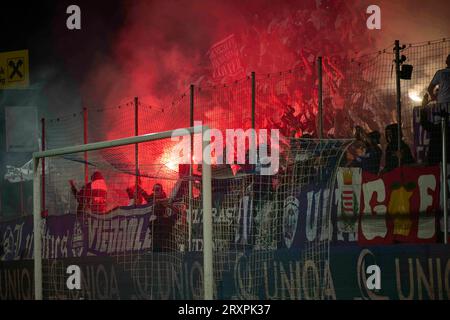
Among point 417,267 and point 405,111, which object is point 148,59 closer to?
point 405,111

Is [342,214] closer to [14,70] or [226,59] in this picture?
[226,59]

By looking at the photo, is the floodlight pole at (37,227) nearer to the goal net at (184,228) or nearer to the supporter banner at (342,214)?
the goal net at (184,228)

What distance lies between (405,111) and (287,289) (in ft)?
11.9

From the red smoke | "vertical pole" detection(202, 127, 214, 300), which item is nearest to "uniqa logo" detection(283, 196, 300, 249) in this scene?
"vertical pole" detection(202, 127, 214, 300)

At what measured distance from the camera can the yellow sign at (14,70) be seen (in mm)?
17352

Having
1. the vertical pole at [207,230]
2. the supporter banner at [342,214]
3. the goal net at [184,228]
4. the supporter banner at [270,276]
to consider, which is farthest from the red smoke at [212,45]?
the vertical pole at [207,230]

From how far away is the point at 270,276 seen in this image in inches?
302

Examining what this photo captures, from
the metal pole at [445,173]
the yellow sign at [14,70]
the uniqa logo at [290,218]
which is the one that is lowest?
the uniqa logo at [290,218]

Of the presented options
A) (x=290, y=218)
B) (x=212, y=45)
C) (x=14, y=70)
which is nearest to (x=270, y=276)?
(x=290, y=218)

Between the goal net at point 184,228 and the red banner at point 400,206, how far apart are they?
470 mm

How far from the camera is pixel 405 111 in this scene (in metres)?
9.94

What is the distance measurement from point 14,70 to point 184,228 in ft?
35.0

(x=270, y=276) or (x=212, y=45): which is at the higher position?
(x=212, y=45)
